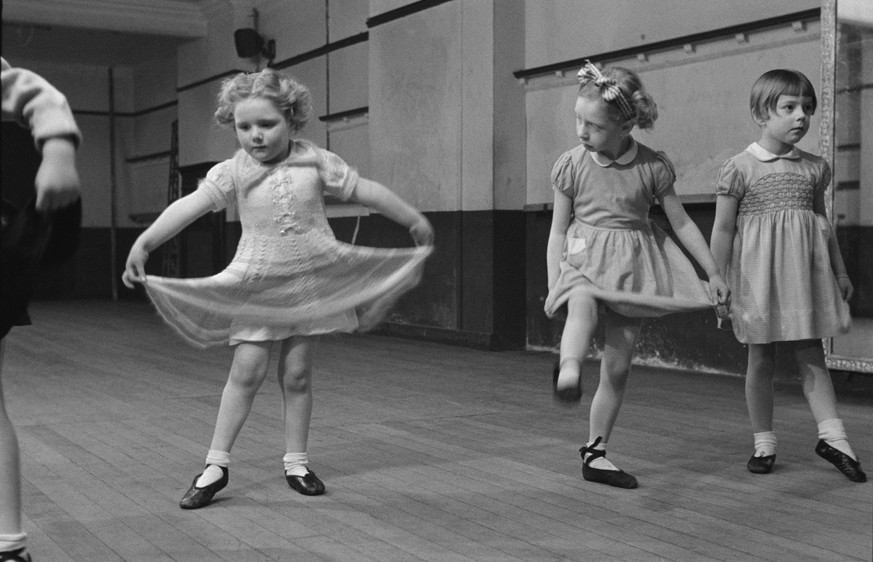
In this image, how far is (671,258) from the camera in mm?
3172

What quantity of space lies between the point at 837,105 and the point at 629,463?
2.35 m

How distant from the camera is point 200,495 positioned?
3.04 metres

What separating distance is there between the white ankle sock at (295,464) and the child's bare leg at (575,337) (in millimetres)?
905

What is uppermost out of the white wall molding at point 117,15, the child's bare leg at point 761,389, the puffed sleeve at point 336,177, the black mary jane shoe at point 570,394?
the white wall molding at point 117,15

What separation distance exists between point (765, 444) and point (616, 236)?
3.00ft

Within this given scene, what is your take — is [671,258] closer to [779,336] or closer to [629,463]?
[779,336]

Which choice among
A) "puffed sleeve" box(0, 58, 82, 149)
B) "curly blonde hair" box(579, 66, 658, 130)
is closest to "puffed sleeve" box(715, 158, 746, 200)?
"curly blonde hair" box(579, 66, 658, 130)

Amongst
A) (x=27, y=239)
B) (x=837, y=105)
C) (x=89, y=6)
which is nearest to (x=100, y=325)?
(x=89, y=6)

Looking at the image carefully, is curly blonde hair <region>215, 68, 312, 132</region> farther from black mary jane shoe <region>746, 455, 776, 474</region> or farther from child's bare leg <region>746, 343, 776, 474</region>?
black mary jane shoe <region>746, 455, 776, 474</region>

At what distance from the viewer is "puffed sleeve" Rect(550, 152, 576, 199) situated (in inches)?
124

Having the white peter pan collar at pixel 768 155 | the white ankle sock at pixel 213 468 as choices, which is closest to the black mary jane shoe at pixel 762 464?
the white peter pan collar at pixel 768 155

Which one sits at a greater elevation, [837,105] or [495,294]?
[837,105]

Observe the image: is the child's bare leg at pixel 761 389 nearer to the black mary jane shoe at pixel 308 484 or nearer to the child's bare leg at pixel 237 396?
the black mary jane shoe at pixel 308 484

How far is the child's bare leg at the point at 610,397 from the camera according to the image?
326 centimetres
